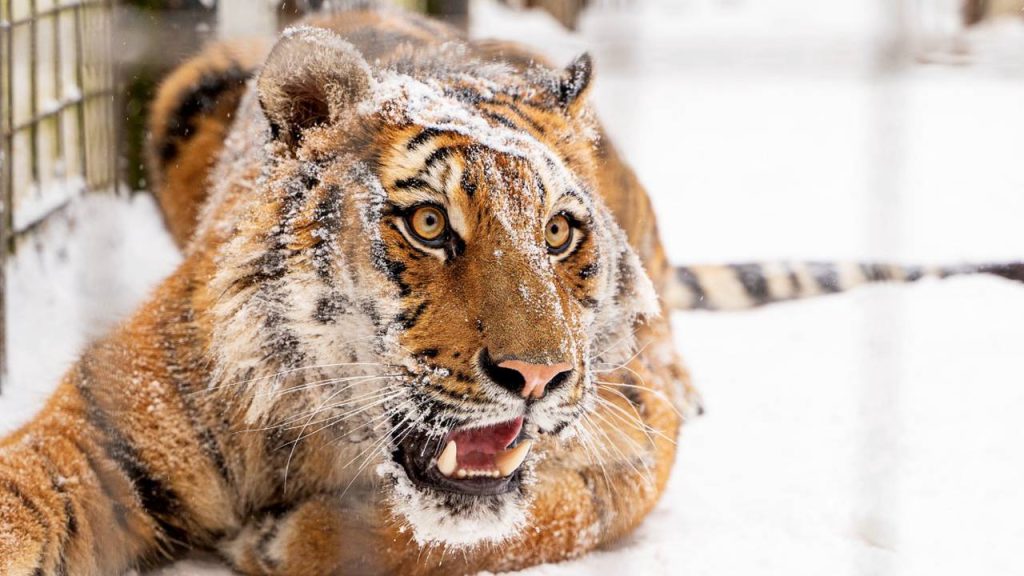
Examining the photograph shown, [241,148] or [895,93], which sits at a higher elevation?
[241,148]

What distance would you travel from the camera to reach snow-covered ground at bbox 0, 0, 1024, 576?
1863 millimetres

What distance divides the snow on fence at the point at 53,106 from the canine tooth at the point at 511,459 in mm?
1423

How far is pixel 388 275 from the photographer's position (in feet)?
5.30

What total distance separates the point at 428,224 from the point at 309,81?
1.04 feet

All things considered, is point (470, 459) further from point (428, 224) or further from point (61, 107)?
point (61, 107)

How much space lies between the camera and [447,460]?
162 cm

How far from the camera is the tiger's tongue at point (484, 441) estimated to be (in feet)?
5.25

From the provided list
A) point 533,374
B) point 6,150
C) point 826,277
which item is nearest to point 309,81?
point 533,374

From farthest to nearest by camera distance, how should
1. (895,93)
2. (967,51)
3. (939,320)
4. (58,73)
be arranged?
(895,93) → (967,51) → (58,73) → (939,320)

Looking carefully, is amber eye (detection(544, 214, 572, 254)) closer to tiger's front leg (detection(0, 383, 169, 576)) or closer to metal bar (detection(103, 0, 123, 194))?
tiger's front leg (detection(0, 383, 169, 576))

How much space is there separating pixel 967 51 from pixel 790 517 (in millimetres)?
1936

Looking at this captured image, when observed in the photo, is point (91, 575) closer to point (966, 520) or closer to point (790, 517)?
point (790, 517)

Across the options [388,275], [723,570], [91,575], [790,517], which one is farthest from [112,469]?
[790,517]

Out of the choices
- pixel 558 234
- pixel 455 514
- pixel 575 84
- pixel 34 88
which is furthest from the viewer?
pixel 34 88
